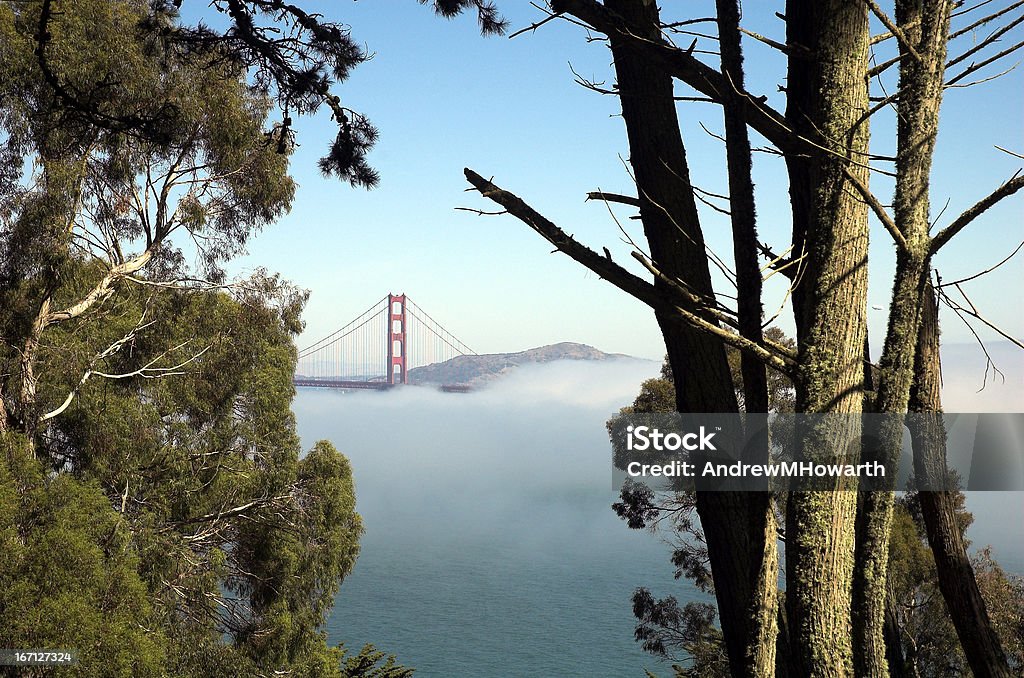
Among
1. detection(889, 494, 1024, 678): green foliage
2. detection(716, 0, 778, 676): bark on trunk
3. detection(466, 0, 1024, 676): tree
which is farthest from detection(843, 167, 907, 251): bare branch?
detection(889, 494, 1024, 678): green foliage

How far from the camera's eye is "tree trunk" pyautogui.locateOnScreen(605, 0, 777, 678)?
1.83 metres

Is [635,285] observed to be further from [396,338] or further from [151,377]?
[396,338]

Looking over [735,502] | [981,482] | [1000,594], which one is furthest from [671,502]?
[735,502]

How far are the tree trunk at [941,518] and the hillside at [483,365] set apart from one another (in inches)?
1540

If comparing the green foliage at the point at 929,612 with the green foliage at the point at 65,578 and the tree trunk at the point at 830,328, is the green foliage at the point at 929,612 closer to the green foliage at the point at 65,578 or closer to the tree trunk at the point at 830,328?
the green foliage at the point at 65,578

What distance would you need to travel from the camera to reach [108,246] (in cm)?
787

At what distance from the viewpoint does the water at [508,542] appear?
72.3 ft

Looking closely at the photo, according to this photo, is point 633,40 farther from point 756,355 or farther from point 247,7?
point 247,7

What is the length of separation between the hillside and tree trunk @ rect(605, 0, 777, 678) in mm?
39064

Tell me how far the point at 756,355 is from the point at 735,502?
37cm

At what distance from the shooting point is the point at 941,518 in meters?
1.96

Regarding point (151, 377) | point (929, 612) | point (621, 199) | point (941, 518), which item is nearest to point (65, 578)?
point (151, 377)

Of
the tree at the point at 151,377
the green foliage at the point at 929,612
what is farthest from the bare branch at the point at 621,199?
the green foliage at the point at 929,612

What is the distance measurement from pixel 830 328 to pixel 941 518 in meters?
0.61
